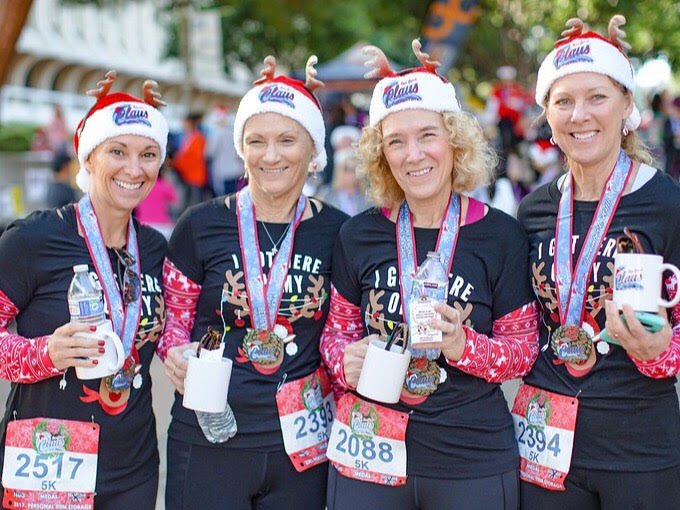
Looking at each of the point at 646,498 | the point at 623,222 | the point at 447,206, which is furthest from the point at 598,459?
the point at 447,206

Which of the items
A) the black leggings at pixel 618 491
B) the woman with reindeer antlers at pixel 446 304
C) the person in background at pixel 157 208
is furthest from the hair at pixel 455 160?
the person in background at pixel 157 208

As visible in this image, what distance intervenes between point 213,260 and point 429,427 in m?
1.06

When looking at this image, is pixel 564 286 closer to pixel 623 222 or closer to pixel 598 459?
pixel 623 222

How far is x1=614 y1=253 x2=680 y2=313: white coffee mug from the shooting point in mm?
2840

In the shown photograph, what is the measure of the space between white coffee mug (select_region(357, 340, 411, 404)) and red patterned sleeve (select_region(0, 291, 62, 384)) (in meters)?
1.12

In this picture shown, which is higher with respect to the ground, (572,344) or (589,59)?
(589,59)

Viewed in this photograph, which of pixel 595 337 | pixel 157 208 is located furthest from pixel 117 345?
pixel 157 208

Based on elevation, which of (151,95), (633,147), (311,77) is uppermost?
(311,77)

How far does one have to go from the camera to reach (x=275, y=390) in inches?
139

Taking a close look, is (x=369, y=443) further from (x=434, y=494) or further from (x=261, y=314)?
(x=261, y=314)

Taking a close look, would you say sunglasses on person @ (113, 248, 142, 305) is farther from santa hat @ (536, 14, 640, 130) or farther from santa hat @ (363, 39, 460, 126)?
santa hat @ (536, 14, 640, 130)

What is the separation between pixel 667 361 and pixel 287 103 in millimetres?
1724

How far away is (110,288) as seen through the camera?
137 inches

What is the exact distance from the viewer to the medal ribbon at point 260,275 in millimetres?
3549
